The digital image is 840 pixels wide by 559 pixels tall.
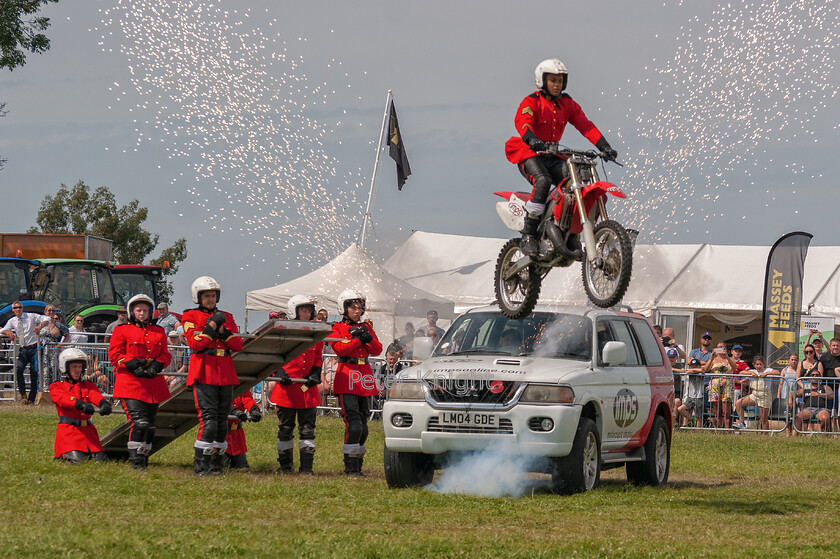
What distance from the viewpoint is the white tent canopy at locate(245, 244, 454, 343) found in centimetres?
1717

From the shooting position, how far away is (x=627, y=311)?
1397 cm

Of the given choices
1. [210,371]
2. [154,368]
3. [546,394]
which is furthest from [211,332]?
[546,394]

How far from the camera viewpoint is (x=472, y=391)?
11.7m

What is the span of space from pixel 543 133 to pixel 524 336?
9.58ft

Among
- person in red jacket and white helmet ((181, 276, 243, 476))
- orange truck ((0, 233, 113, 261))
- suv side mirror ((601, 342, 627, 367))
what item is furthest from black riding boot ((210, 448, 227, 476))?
orange truck ((0, 233, 113, 261))

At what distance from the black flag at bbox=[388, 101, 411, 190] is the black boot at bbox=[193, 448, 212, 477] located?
483 centimetres

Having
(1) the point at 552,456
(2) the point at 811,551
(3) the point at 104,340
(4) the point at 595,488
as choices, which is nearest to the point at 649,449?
(4) the point at 595,488

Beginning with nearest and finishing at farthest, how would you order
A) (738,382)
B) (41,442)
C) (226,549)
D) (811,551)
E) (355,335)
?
1. (226,549)
2. (811,551)
3. (355,335)
4. (41,442)
5. (738,382)

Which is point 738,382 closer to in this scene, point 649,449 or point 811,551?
point 649,449

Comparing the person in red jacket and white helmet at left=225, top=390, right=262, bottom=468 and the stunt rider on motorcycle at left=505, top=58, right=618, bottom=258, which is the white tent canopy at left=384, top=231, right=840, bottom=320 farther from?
the stunt rider on motorcycle at left=505, top=58, right=618, bottom=258

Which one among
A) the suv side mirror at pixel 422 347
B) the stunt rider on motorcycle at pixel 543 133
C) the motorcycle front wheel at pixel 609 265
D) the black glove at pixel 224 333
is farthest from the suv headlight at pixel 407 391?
the motorcycle front wheel at pixel 609 265

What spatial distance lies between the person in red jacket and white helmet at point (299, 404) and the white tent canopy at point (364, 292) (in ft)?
4.98

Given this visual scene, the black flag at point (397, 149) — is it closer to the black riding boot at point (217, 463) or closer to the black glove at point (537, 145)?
the black riding boot at point (217, 463)

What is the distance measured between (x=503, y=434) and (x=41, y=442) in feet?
24.2
